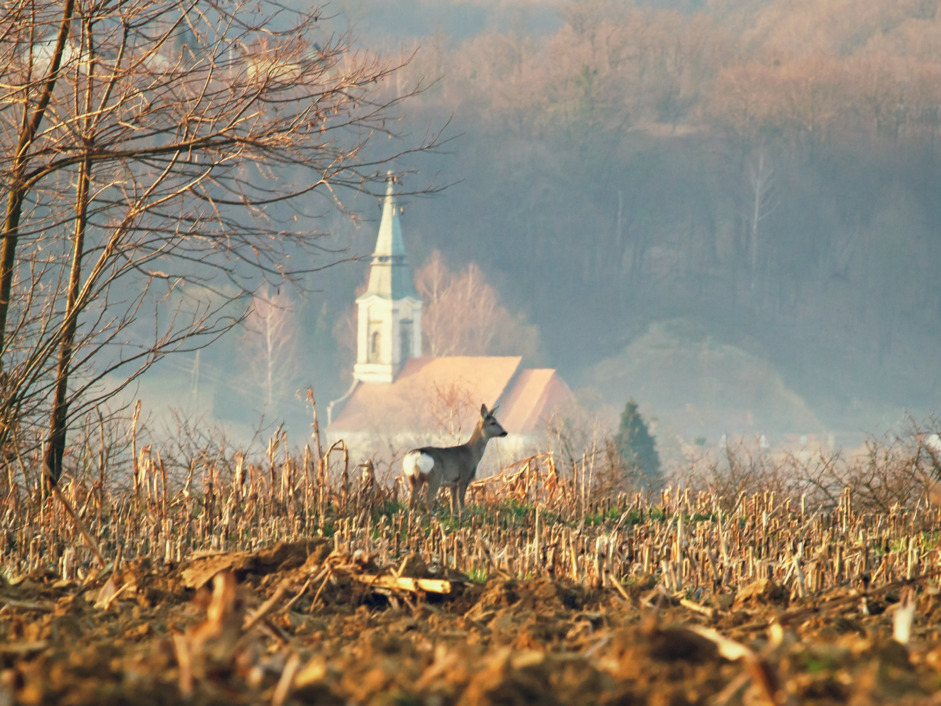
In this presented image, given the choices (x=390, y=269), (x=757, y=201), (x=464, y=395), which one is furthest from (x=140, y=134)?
(x=757, y=201)

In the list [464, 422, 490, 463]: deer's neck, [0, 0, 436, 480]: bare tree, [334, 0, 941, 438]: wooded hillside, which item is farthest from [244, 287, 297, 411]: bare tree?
[0, 0, 436, 480]: bare tree

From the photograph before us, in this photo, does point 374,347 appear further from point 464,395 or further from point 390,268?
point 464,395

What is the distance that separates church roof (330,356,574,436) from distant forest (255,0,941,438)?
13.2 meters

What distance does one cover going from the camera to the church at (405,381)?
10612 centimetres

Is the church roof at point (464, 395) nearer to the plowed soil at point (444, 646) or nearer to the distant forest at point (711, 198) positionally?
the distant forest at point (711, 198)

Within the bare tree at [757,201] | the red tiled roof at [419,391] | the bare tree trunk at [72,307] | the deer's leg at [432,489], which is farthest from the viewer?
the bare tree at [757,201]

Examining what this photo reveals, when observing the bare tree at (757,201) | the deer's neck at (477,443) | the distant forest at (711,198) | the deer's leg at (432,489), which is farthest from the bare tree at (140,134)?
the bare tree at (757,201)

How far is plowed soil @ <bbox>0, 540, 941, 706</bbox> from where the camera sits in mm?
3225

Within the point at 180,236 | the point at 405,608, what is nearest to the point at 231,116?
the point at 180,236

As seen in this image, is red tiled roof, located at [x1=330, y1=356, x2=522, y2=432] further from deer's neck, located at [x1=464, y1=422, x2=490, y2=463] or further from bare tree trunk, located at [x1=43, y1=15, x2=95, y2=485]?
bare tree trunk, located at [x1=43, y1=15, x2=95, y2=485]

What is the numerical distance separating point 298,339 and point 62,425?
11182cm

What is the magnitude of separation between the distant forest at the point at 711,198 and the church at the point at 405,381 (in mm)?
8274

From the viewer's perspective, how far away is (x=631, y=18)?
149 m

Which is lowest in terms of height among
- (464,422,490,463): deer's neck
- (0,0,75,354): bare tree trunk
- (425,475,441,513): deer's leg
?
(425,475,441,513): deer's leg
